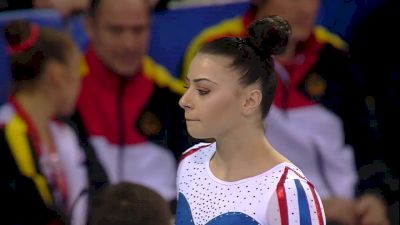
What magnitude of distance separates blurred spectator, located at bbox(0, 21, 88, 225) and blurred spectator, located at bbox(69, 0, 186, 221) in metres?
0.07

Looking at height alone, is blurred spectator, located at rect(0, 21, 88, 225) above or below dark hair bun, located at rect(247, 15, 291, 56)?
below

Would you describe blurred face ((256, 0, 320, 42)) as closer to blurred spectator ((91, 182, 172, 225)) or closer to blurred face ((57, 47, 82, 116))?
blurred face ((57, 47, 82, 116))

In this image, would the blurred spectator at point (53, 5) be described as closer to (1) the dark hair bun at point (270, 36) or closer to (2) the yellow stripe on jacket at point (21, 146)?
(2) the yellow stripe on jacket at point (21, 146)

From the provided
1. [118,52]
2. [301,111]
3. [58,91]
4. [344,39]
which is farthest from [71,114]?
[344,39]

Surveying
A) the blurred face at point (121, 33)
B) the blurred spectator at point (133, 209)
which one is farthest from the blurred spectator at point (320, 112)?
the blurred spectator at point (133, 209)

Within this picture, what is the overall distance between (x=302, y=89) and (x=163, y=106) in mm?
636

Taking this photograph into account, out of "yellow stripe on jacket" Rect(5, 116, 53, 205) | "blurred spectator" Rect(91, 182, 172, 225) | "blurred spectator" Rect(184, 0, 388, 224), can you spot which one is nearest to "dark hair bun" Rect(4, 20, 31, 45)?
"yellow stripe on jacket" Rect(5, 116, 53, 205)

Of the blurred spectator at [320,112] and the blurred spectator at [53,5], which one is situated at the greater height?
the blurred spectator at [53,5]

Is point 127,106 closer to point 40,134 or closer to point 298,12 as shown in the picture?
point 40,134

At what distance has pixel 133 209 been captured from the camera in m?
1.92

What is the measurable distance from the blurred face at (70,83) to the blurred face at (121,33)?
100 mm

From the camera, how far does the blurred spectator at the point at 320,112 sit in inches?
124

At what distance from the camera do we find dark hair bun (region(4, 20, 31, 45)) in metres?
2.72

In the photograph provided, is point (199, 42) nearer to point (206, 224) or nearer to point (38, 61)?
point (38, 61)
